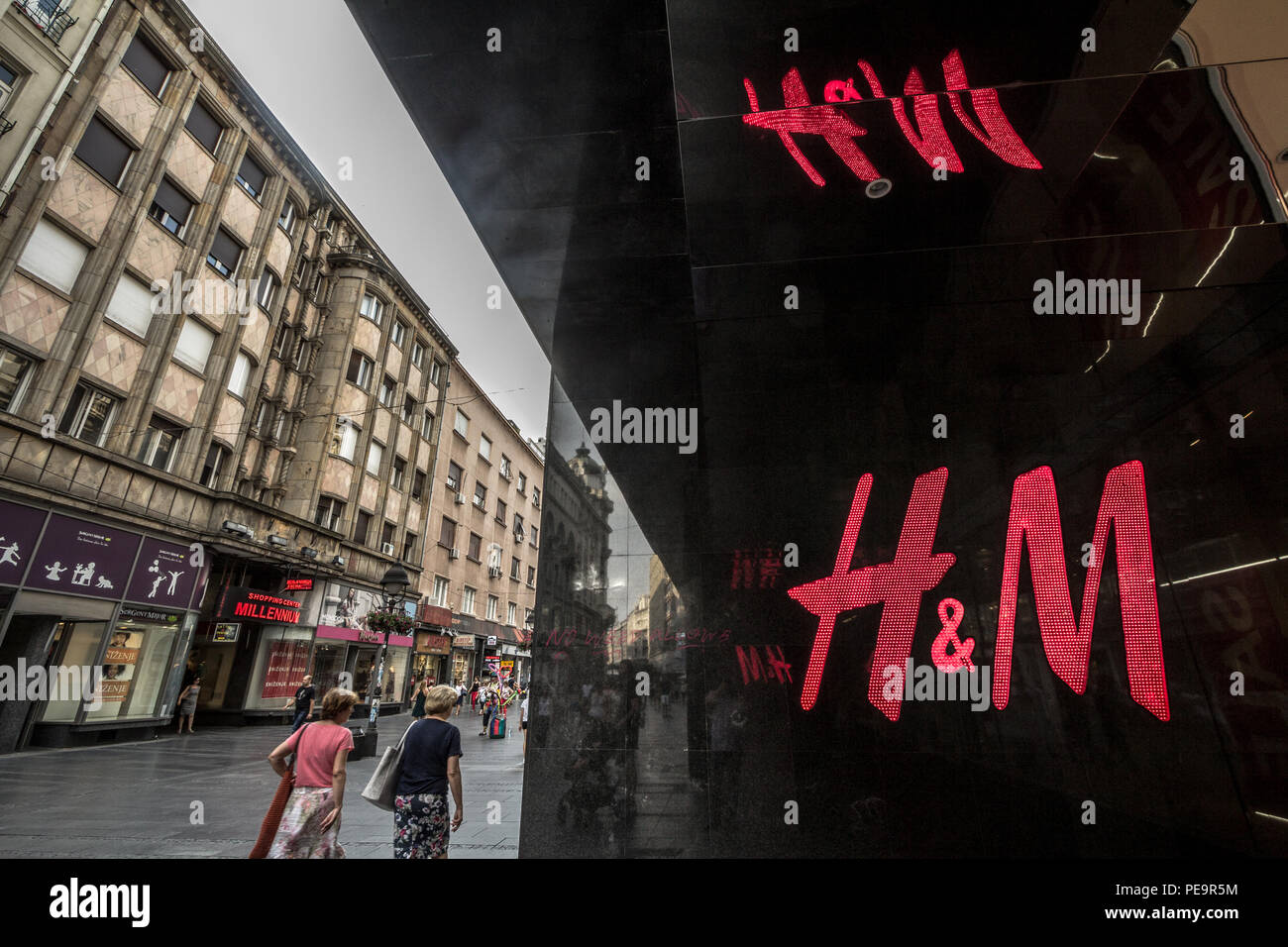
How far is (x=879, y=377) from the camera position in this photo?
7.50 metres

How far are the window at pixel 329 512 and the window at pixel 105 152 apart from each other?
13389 millimetres

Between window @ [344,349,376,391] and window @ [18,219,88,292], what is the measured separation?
11683 mm

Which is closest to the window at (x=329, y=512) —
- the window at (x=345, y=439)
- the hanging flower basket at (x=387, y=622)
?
the window at (x=345, y=439)

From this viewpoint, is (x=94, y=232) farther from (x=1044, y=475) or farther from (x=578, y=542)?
(x=1044, y=475)

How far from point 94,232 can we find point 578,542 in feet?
59.0

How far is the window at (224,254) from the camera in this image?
20.2 metres

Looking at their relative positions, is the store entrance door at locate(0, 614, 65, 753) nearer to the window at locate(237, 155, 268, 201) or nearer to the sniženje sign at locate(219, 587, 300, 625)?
the sniženje sign at locate(219, 587, 300, 625)

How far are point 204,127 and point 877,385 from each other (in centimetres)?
2458

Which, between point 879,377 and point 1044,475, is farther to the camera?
point 879,377

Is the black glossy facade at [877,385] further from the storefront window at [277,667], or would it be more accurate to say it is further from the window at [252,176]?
the window at [252,176]

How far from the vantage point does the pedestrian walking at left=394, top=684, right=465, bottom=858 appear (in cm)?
469
